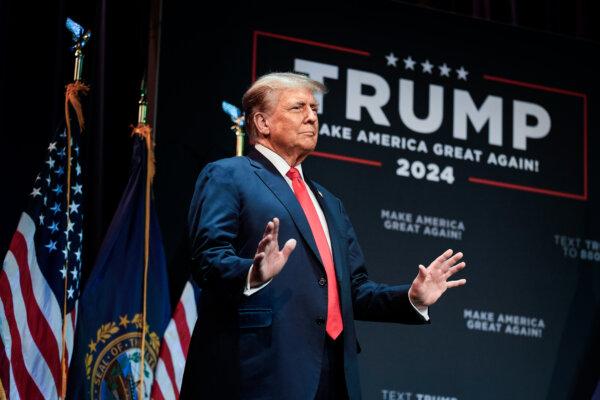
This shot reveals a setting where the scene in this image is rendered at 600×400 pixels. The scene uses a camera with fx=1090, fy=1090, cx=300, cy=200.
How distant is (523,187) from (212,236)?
2674 millimetres

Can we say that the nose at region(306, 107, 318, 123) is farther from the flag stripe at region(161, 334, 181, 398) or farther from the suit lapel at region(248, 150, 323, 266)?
the flag stripe at region(161, 334, 181, 398)

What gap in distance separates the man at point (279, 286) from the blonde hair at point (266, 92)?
5 cm

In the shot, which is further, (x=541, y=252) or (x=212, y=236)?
(x=541, y=252)

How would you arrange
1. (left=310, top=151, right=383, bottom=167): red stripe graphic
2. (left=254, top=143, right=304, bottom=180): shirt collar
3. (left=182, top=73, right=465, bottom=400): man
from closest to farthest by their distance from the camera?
(left=182, top=73, right=465, bottom=400): man < (left=254, top=143, right=304, bottom=180): shirt collar < (left=310, top=151, right=383, bottom=167): red stripe graphic

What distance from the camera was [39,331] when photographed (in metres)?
3.89

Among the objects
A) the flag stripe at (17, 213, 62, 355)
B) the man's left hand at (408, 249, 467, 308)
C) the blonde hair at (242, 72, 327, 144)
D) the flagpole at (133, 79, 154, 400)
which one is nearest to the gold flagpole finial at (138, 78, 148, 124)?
the flagpole at (133, 79, 154, 400)

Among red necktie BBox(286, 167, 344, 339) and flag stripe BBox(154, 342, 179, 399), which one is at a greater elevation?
red necktie BBox(286, 167, 344, 339)

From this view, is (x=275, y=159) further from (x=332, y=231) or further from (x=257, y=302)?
(x=257, y=302)

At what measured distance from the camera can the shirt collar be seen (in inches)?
114

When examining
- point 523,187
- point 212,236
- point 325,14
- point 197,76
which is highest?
point 325,14

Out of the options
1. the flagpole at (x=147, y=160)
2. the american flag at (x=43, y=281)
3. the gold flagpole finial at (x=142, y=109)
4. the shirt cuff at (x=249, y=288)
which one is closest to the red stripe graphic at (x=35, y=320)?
the american flag at (x=43, y=281)

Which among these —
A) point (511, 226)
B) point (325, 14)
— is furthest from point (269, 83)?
point (511, 226)

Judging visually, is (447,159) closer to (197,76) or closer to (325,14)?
(325,14)

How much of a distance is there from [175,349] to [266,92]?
1449mm
